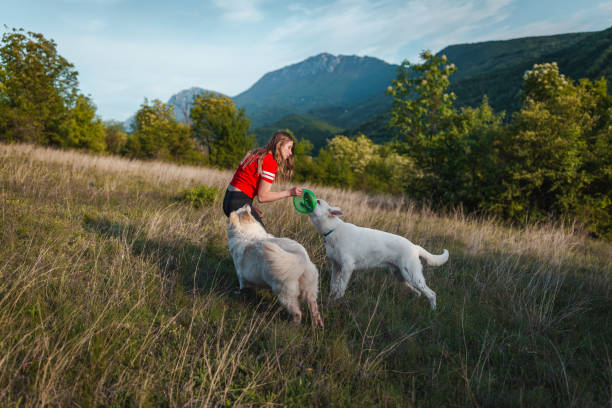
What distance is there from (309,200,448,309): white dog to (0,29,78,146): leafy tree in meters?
22.4

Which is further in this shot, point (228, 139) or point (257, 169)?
point (228, 139)

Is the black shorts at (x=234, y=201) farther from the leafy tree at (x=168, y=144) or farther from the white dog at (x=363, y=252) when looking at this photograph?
the leafy tree at (x=168, y=144)

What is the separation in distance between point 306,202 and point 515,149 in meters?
7.70

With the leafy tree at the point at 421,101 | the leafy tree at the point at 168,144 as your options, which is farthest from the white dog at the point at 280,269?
the leafy tree at the point at 168,144

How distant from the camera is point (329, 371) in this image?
2.43 metres

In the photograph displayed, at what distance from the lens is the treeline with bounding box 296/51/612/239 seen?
25.8 ft

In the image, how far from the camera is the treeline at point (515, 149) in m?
7.86

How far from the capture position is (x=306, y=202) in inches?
163

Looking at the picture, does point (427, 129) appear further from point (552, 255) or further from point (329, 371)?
point (329, 371)

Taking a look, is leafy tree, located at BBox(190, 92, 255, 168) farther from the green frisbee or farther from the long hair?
the green frisbee

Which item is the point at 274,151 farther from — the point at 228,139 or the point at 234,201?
the point at 228,139

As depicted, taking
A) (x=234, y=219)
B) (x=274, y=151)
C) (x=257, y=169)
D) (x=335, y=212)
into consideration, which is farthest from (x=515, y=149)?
(x=234, y=219)

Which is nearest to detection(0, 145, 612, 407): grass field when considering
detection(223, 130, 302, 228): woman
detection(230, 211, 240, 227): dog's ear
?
detection(230, 211, 240, 227): dog's ear

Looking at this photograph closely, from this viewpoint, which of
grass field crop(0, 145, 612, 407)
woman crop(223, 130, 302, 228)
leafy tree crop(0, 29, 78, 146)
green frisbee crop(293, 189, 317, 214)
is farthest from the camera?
leafy tree crop(0, 29, 78, 146)
